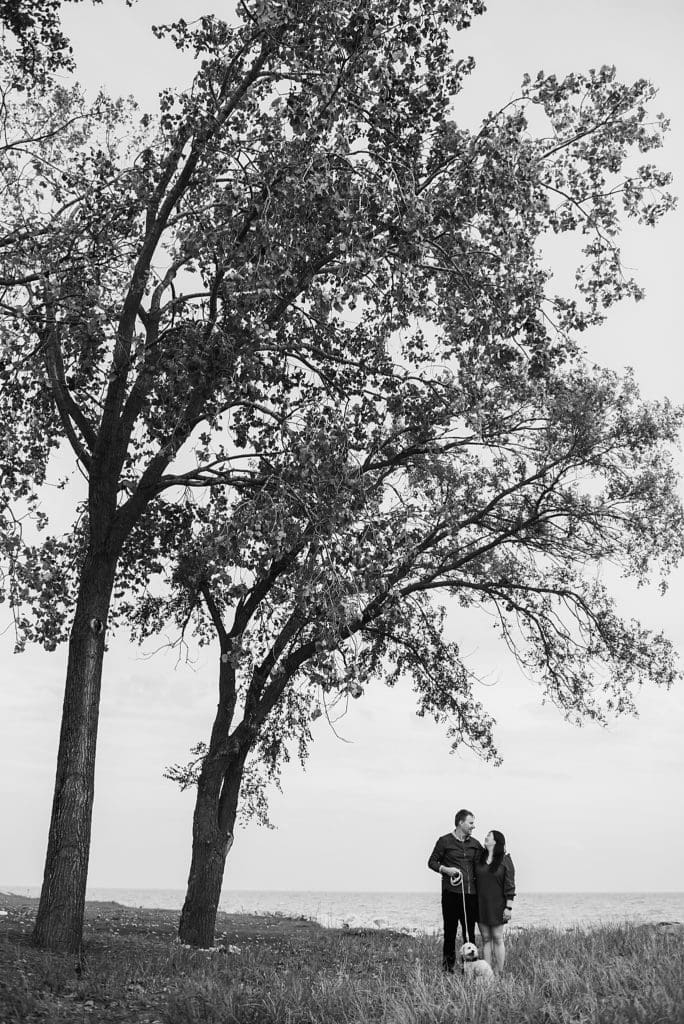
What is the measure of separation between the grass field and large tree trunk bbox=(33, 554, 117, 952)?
2.10 ft

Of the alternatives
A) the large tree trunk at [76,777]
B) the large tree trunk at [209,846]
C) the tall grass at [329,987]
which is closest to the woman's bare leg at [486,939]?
the tall grass at [329,987]

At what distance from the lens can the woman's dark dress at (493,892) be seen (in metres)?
13.3

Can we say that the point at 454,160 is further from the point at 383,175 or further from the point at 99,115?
the point at 99,115

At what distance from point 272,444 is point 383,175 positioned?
18.5 ft

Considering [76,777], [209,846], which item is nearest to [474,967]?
[76,777]

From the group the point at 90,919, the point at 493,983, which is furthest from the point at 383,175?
the point at 90,919

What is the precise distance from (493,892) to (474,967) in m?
1.73

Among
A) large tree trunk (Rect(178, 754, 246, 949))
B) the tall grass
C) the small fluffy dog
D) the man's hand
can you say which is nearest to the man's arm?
the man's hand

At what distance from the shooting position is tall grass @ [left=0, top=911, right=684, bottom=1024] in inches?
364

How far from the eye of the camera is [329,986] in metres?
11.1

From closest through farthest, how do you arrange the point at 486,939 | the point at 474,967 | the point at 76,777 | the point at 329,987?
the point at 329,987
the point at 474,967
the point at 486,939
the point at 76,777

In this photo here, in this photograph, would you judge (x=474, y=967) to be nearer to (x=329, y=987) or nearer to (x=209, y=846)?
(x=329, y=987)

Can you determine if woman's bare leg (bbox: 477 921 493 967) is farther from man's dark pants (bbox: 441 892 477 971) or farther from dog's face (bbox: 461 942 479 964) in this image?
dog's face (bbox: 461 942 479 964)

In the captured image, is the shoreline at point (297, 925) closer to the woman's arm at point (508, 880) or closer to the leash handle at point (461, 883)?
the woman's arm at point (508, 880)
